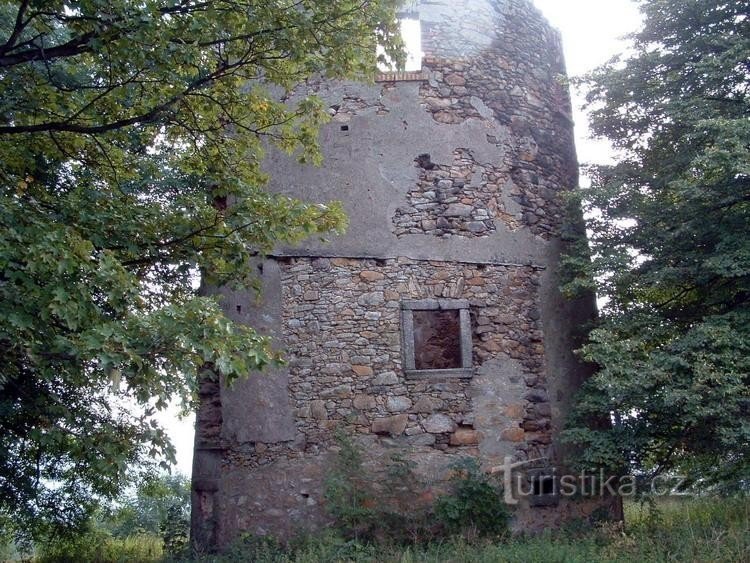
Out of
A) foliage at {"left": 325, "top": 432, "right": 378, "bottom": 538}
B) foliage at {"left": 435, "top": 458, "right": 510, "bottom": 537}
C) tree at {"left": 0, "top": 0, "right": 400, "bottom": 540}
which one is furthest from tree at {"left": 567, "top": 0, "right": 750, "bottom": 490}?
tree at {"left": 0, "top": 0, "right": 400, "bottom": 540}

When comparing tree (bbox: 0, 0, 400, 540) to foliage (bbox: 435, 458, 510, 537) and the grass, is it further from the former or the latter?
foliage (bbox: 435, 458, 510, 537)

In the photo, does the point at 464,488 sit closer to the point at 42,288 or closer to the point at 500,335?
the point at 500,335

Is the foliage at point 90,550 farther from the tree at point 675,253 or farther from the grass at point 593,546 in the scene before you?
the tree at point 675,253

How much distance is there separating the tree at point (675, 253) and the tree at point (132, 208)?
3618 millimetres

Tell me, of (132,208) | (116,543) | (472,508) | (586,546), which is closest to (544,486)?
(472,508)

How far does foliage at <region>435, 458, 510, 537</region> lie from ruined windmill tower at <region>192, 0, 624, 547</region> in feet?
1.03

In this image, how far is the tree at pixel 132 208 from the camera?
567 centimetres

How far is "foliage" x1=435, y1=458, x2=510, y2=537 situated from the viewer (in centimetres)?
805

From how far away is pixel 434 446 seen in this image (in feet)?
28.2

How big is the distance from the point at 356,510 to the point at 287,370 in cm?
180

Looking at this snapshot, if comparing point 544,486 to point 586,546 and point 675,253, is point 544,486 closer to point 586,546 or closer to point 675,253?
point 586,546

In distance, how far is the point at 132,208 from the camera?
716 centimetres

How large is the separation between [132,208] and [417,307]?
346 centimetres

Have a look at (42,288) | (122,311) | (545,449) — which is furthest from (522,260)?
(42,288)
